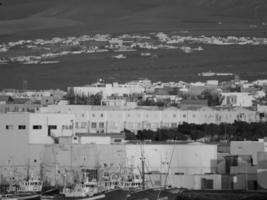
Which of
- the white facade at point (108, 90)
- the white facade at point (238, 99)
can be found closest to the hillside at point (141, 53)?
the white facade at point (108, 90)

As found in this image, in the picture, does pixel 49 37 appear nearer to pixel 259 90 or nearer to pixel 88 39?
pixel 88 39

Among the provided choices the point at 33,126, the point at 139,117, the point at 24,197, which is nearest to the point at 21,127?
the point at 33,126

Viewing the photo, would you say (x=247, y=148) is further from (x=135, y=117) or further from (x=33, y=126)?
(x=135, y=117)

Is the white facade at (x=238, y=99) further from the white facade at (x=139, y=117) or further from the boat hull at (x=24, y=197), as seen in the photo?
the boat hull at (x=24, y=197)

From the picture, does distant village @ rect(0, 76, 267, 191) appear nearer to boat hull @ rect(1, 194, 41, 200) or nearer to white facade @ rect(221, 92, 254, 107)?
boat hull @ rect(1, 194, 41, 200)

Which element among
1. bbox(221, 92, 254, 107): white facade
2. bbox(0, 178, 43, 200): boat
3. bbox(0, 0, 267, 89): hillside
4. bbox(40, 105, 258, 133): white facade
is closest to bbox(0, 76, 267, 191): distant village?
bbox(40, 105, 258, 133): white facade

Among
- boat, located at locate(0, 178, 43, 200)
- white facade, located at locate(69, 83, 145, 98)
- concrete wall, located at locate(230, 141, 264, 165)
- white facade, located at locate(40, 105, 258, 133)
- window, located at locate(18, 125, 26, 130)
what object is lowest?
boat, located at locate(0, 178, 43, 200)

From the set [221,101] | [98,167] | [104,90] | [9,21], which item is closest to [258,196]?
[98,167]

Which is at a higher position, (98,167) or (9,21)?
(9,21)
